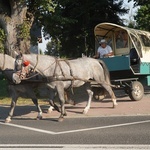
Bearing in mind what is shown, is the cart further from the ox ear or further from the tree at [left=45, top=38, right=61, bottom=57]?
the tree at [left=45, top=38, right=61, bottom=57]

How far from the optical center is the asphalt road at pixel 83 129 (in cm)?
720

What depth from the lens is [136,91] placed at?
13.6 m

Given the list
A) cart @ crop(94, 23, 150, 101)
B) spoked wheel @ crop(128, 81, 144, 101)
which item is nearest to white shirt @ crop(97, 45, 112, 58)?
cart @ crop(94, 23, 150, 101)

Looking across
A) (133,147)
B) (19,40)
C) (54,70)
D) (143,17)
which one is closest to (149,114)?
(54,70)

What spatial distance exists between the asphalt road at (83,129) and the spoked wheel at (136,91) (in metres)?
0.82

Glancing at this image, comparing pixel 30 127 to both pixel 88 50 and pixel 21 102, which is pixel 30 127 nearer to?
pixel 21 102

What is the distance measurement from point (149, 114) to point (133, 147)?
4316mm

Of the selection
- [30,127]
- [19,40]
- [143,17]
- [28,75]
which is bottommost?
[30,127]

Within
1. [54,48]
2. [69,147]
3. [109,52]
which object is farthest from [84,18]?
[54,48]

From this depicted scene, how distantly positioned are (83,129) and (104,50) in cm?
548

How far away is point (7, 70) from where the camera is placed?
10453mm

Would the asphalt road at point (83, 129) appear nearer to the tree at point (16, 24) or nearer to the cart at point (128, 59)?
the cart at point (128, 59)

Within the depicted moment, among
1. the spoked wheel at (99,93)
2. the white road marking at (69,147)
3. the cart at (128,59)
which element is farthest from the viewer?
the spoked wheel at (99,93)

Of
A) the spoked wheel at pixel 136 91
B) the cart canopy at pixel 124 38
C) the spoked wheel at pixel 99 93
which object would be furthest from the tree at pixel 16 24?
the spoked wheel at pixel 136 91
